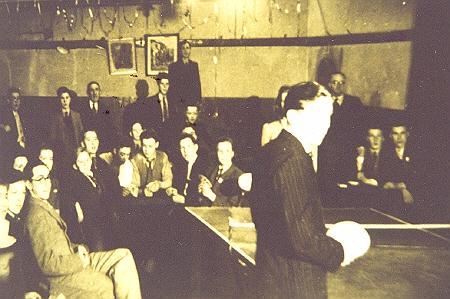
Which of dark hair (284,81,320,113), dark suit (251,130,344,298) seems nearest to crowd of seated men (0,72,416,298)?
dark hair (284,81,320,113)

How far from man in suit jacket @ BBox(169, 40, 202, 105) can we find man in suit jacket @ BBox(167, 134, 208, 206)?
39cm

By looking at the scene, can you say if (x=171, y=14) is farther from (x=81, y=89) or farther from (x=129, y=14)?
(x=81, y=89)

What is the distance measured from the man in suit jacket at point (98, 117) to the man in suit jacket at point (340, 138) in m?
1.73

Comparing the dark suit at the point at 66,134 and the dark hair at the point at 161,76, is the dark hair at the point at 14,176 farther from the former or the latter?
the dark hair at the point at 161,76

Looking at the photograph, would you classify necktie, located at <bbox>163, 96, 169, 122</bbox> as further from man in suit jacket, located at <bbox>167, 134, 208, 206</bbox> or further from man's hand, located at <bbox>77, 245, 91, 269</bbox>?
man's hand, located at <bbox>77, 245, 91, 269</bbox>

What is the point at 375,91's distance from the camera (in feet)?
9.76

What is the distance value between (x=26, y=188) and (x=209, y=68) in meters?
1.74

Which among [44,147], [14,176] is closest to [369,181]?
[44,147]

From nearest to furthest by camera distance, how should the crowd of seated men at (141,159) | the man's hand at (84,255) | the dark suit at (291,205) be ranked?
the dark suit at (291,205) < the man's hand at (84,255) < the crowd of seated men at (141,159)

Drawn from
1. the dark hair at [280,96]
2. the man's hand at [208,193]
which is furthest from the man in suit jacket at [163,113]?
the dark hair at [280,96]

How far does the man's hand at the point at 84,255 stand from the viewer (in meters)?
2.96

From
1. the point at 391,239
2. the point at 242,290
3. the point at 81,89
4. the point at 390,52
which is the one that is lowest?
the point at 242,290

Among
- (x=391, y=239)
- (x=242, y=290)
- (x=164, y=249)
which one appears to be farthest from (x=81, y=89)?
(x=391, y=239)

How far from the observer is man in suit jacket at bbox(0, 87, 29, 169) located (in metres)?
3.34
